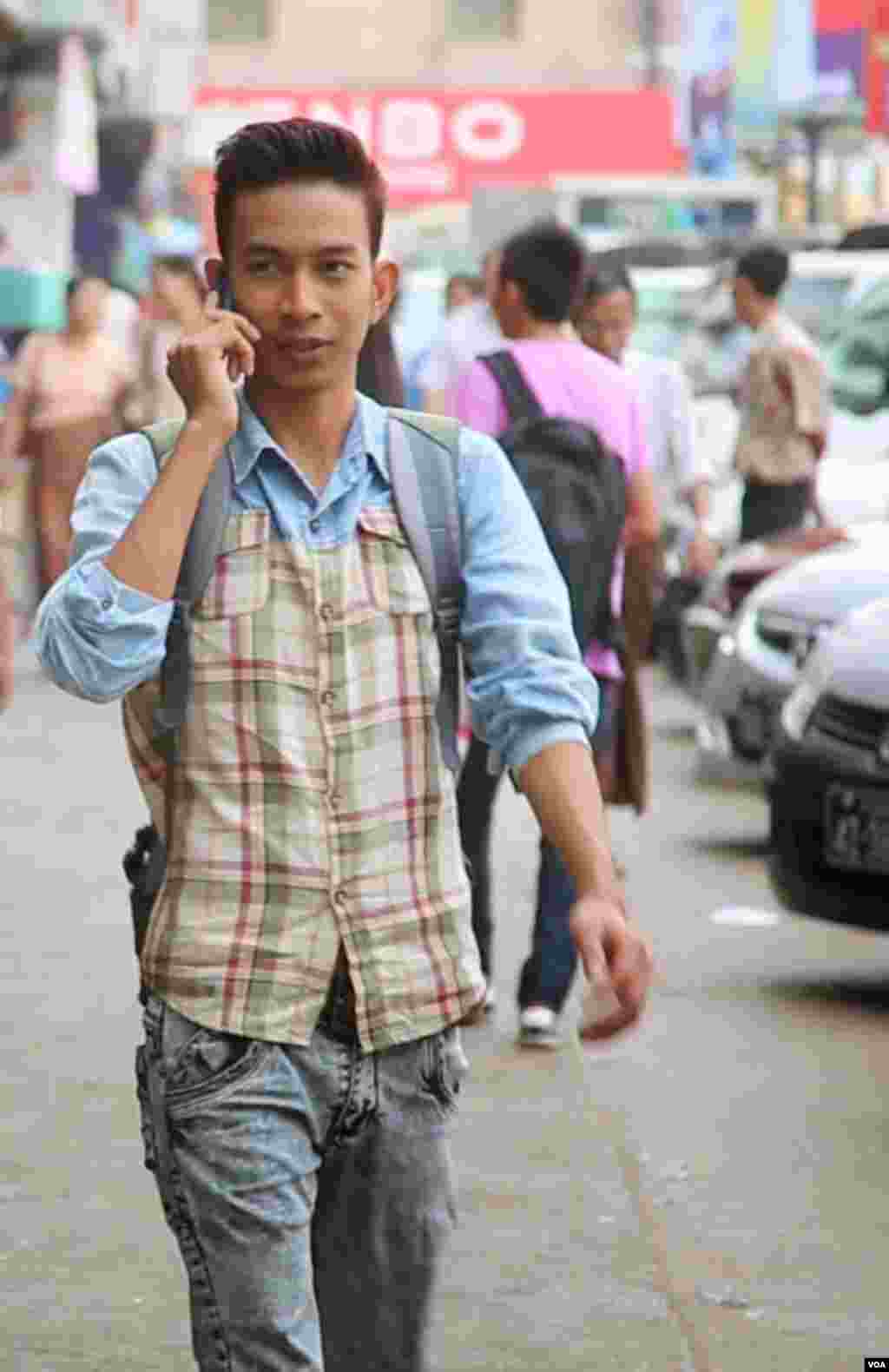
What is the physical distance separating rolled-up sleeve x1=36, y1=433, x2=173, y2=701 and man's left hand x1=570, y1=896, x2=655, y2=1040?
48cm

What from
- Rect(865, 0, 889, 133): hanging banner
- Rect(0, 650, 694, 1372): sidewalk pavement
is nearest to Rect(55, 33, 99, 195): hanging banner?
Rect(865, 0, 889, 133): hanging banner

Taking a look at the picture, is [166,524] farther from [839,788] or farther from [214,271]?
[839,788]

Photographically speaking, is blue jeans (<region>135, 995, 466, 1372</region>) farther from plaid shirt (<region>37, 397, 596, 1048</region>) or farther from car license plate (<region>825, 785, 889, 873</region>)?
car license plate (<region>825, 785, 889, 873</region>)

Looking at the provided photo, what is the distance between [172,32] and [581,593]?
35.6 m

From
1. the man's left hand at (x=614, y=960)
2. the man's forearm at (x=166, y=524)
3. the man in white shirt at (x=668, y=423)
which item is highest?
the man's forearm at (x=166, y=524)

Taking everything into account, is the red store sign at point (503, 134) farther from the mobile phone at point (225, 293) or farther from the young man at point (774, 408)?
the mobile phone at point (225, 293)

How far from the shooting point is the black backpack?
25.4ft

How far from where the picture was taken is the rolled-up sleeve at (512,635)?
3584mm

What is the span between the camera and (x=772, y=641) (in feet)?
39.2

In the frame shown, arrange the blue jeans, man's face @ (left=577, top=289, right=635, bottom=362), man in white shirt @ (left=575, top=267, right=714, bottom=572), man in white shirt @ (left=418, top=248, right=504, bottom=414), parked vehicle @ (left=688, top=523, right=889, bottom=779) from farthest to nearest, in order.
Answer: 1. man in white shirt @ (left=418, top=248, right=504, bottom=414)
2. parked vehicle @ (left=688, top=523, right=889, bottom=779)
3. man in white shirt @ (left=575, top=267, right=714, bottom=572)
4. man's face @ (left=577, top=289, right=635, bottom=362)
5. the blue jeans

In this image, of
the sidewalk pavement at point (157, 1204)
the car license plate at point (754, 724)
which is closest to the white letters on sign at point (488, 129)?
the car license plate at point (754, 724)

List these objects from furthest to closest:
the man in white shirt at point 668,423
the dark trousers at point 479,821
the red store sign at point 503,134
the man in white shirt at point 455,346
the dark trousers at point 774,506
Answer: the red store sign at point 503,134 → the dark trousers at point 774,506 → the man in white shirt at point 455,346 → the man in white shirt at point 668,423 → the dark trousers at point 479,821

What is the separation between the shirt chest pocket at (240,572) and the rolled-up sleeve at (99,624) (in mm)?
87

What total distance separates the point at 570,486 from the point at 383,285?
4.01 meters
